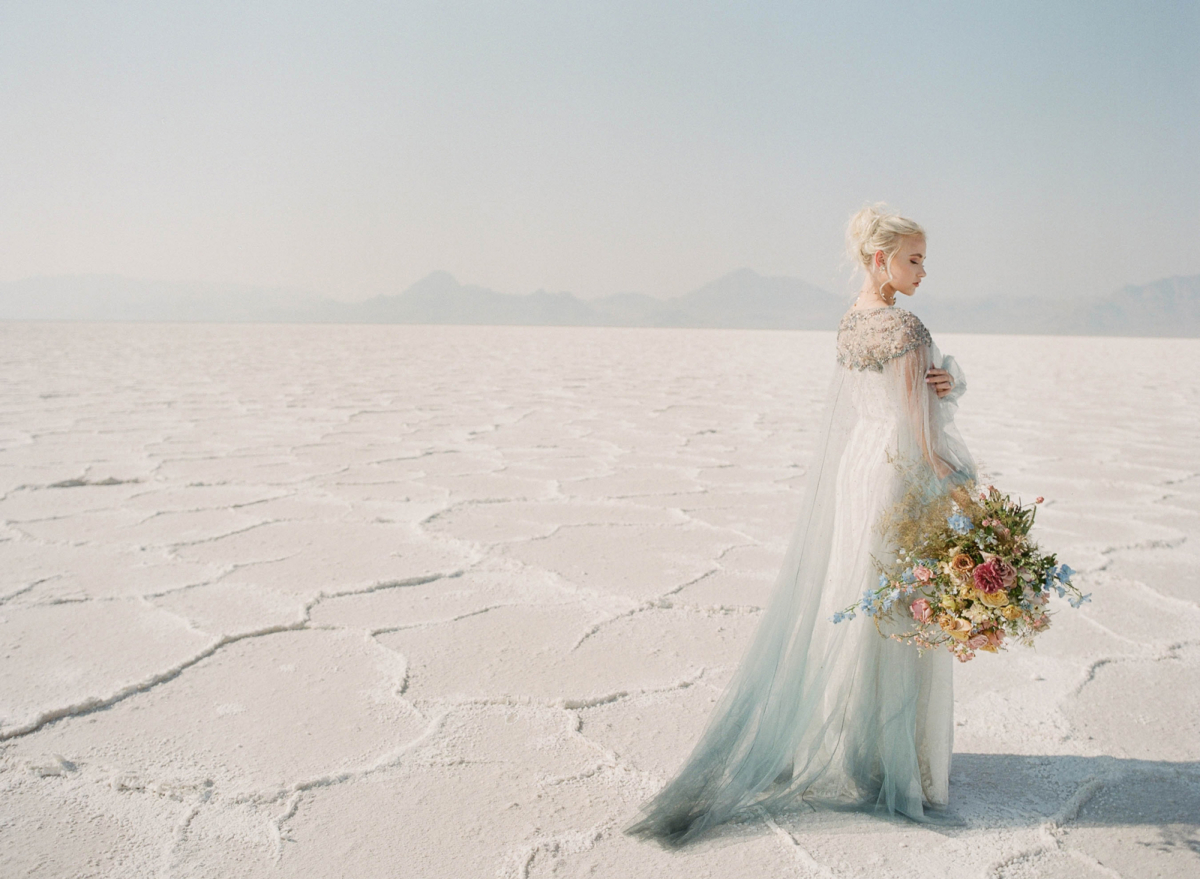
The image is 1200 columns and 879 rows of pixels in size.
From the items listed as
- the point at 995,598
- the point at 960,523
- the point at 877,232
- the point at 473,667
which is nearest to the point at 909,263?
the point at 877,232

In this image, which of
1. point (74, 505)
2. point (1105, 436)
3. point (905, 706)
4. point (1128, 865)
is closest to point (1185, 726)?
point (1128, 865)

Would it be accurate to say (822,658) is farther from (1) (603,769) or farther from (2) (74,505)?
(2) (74,505)

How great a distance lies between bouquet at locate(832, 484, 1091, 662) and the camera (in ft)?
4.23

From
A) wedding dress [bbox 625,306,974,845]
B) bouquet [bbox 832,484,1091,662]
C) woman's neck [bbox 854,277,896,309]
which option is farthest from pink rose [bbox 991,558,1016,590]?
woman's neck [bbox 854,277,896,309]

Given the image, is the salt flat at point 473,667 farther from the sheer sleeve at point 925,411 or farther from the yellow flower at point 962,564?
the sheer sleeve at point 925,411

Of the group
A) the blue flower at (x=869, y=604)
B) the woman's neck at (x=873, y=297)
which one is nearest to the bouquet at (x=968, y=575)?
the blue flower at (x=869, y=604)

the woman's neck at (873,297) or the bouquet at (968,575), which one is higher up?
the woman's neck at (873,297)

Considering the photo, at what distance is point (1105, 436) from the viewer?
584cm

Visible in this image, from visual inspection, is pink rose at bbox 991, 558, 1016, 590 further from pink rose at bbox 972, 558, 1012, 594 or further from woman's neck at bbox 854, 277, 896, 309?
woman's neck at bbox 854, 277, 896, 309

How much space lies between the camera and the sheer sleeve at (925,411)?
1.40 metres

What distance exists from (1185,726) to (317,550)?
2.24m

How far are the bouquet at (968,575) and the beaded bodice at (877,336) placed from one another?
21 centimetres

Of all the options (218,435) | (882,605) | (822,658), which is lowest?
(218,435)

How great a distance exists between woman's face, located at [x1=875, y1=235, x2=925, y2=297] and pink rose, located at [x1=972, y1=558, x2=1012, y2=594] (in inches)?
16.6
